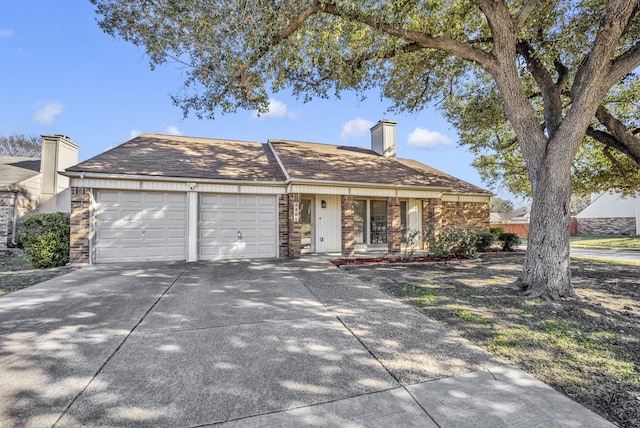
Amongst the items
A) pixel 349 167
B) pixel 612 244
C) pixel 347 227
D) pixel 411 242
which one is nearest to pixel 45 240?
pixel 347 227

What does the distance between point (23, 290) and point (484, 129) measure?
14381 mm

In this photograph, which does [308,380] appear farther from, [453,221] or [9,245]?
[9,245]

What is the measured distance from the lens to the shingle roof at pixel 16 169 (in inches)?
487

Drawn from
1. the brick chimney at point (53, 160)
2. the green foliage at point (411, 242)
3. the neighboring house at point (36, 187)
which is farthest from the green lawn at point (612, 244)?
the brick chimney at point (53, 160)

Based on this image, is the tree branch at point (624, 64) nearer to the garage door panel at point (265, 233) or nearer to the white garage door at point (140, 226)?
the garage door panel at point (265, 233)

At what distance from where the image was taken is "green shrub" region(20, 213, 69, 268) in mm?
8312

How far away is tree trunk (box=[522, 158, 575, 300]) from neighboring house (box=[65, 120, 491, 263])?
555 cm

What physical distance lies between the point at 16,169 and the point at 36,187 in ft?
7.10

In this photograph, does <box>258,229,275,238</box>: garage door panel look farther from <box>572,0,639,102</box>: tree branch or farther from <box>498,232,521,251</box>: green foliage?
<box>498,232,521,251</box>: green foliage

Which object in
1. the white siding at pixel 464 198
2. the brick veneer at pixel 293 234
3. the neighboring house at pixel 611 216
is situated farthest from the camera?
the neighboring house at pixel 611 216

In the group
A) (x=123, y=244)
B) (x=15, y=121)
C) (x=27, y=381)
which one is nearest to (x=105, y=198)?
(x=123, y=244)

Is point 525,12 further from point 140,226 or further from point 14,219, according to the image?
point 14,219

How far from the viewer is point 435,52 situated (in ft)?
28.9

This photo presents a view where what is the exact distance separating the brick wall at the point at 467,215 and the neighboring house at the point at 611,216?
16.8 m
